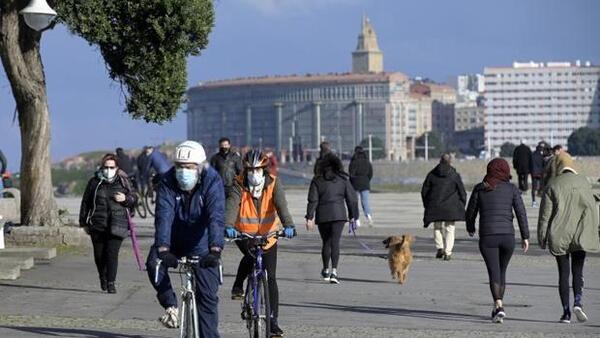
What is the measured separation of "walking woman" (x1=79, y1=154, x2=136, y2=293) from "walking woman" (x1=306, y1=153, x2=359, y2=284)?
2590mm

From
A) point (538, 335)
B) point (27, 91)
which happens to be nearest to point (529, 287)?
point (538, 335)

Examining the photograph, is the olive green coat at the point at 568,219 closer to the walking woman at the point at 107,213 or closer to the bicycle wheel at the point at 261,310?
the bicycle wheel at the point at 261,310

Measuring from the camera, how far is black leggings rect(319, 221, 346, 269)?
19.5 meters

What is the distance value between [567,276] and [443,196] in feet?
26.5

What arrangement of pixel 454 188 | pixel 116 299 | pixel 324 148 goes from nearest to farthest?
pixel 116 299, pixel 454 188, pixel 324 148

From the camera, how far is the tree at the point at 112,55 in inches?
929

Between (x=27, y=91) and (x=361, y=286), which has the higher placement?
(x=27, y=91)

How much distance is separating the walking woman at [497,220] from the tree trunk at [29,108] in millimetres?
9887

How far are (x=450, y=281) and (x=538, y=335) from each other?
5801mm

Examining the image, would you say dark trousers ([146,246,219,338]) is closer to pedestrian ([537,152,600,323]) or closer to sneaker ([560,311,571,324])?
pedestrian ([537,152,600,323])

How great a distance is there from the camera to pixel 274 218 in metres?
13.3

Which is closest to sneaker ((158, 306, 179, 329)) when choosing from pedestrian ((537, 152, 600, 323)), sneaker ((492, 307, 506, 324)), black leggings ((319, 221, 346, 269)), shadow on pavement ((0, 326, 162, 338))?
shadow on pavement ((0, 326, 162, 338))

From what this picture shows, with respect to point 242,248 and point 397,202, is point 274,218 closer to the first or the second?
point 242,248

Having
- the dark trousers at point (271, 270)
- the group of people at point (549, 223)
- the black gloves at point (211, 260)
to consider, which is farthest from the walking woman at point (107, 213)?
the black gloves at point (211, 260)
